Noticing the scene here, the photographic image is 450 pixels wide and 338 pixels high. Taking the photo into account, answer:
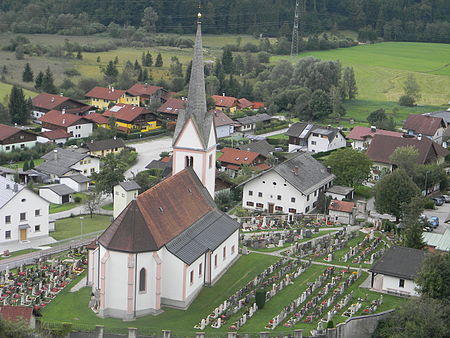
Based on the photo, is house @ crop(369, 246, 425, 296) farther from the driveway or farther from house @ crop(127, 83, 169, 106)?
house @ crop(127, 83, 169, 106)

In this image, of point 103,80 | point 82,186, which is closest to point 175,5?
point 103,80

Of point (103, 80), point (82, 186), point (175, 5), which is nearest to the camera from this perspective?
point (82, 186)

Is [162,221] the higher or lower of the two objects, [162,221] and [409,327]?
the higher

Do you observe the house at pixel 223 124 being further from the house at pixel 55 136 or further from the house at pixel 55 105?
the house at pixel 55 105

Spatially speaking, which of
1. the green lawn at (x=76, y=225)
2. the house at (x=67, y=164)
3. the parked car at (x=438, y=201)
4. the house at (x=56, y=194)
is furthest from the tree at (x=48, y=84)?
the parked car at (x=438, y=201)

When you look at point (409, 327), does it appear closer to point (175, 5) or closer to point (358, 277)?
point (358, 277)

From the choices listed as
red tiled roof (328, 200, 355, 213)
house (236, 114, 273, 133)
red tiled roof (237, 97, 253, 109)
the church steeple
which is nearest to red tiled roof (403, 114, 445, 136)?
house (236, 114, 273, 133)
